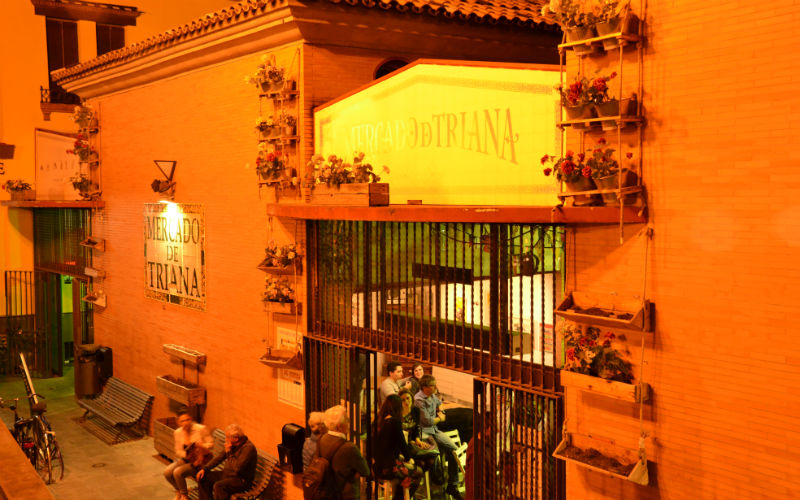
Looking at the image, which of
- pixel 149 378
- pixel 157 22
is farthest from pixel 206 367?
pixel 157 22

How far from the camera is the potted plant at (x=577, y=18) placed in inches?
280

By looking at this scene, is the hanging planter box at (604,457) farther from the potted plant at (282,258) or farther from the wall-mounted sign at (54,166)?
the wall-mounted sign at (54,166)

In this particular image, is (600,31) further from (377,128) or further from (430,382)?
(430,382)

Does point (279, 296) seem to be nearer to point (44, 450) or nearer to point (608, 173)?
point (44, 450)

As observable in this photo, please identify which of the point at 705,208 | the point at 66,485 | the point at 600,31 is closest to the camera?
the point at 705,208

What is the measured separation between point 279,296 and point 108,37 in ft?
41.3

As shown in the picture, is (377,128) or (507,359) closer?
(507,359)

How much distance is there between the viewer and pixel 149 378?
1573 cm

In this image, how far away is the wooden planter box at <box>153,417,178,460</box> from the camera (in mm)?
13398

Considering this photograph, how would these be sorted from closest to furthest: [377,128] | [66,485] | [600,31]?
[600,31]
[377,128]
[66,485]

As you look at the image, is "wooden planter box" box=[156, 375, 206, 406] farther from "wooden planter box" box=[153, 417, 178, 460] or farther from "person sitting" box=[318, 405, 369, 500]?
"person sitting" box=[318, 405, 369, 500]

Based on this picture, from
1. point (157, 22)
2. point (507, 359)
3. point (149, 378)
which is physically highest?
point (157, 22)

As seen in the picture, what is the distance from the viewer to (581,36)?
282 inches

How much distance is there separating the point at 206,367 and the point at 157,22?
11.4 meters
